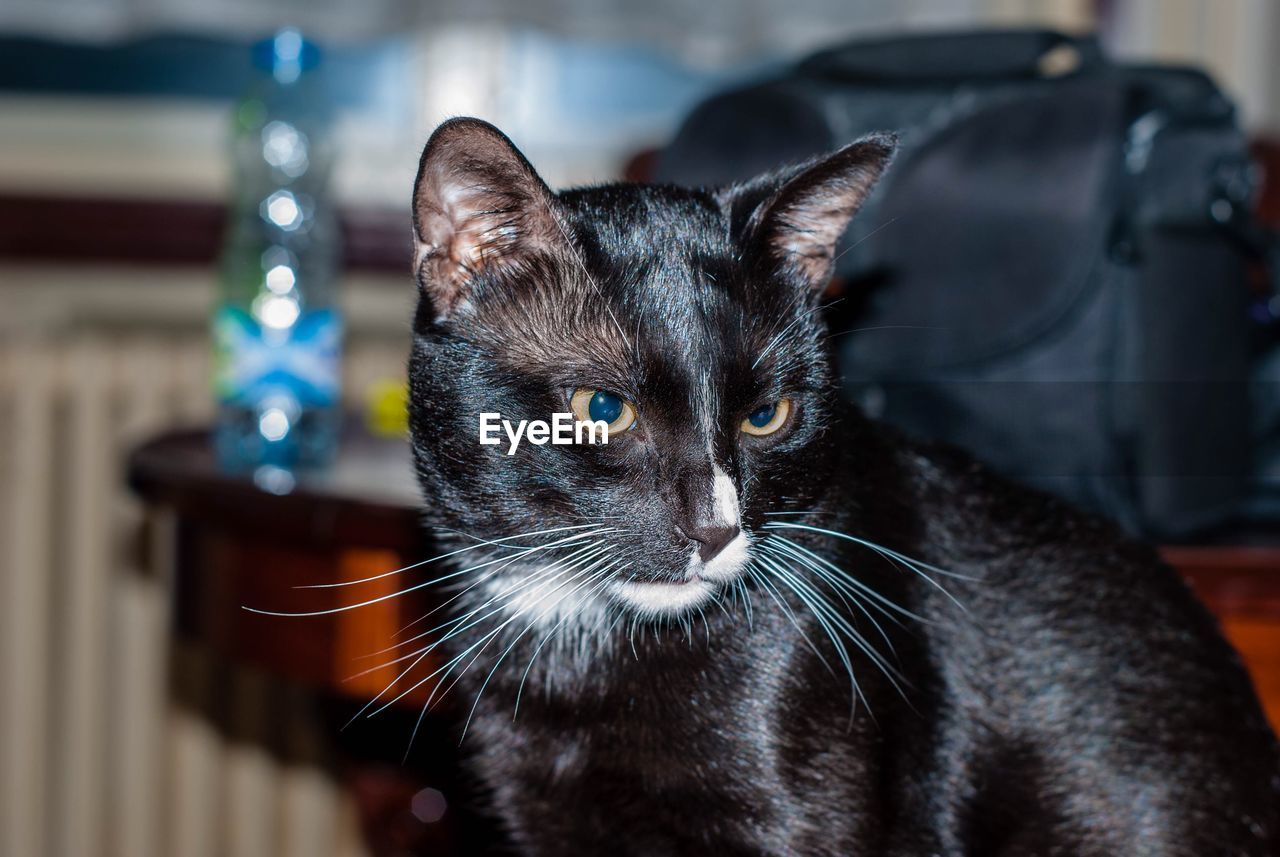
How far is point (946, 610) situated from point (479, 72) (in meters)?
1.57

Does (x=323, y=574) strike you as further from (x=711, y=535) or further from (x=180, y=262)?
(x=180, y=262)

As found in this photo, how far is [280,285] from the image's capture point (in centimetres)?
147

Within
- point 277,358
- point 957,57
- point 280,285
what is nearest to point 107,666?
point 280,285

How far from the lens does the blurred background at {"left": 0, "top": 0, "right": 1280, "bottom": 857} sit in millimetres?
1804

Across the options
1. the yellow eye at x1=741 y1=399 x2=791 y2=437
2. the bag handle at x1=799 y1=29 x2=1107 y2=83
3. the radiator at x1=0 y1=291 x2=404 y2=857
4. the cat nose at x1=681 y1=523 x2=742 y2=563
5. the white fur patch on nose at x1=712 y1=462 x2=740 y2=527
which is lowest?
the radiator at x1=0 y1=291 x2=404 y2=857

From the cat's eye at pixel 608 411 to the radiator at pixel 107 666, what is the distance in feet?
4.26

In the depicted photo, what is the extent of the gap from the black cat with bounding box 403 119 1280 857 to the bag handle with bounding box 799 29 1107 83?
520 mm

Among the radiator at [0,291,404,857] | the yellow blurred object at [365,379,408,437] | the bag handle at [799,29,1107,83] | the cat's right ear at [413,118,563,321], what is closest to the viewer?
the cat's right ear at [413,118,563,321]

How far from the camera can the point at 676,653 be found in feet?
2.30

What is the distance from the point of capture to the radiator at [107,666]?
1.79 m

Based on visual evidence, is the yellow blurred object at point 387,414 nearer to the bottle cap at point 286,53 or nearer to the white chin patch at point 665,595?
the bottle cap at point 286,53

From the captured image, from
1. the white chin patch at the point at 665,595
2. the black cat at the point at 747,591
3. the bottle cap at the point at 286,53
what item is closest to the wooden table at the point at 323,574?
the black cat at the point at 747,591

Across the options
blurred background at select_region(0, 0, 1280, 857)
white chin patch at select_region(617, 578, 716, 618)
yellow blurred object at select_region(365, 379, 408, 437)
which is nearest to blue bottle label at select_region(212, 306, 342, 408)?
yellow blurred object at select_region(365, 379, 408, 437)

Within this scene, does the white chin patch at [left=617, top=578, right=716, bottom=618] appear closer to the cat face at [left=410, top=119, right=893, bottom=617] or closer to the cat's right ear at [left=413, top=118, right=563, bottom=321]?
the cat face at [left=410, top=119, right=893, bottom=617]
